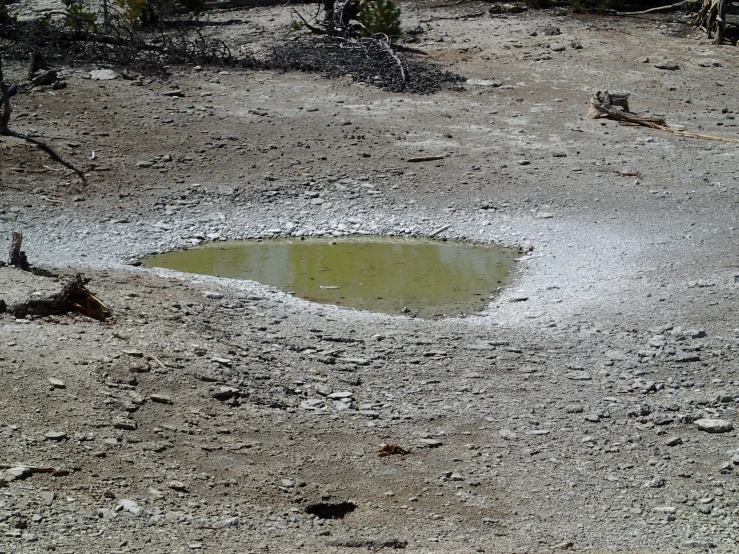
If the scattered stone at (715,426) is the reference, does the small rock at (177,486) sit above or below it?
above

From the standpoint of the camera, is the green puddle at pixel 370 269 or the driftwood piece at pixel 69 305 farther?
the green puddle at pixel 370 269

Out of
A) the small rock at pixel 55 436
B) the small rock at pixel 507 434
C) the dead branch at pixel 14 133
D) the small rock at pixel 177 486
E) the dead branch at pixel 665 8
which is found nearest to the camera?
the small rock at pixel 177 486

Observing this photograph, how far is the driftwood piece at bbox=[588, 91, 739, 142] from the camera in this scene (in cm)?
1125

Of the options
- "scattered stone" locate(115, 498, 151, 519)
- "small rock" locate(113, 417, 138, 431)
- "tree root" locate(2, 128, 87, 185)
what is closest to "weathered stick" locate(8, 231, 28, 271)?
"small rock" locate(113, 417, 138, 431)

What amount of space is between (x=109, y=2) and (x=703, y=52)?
9.85 m

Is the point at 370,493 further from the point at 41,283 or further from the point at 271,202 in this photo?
the point at 271,202

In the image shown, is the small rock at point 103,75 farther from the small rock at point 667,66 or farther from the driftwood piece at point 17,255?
the small rock at point 667,66

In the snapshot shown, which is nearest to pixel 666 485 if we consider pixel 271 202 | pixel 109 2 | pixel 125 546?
pixel 125 546

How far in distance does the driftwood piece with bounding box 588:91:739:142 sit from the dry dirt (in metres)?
0.17

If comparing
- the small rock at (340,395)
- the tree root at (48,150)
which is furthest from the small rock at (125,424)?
the tree root at (48,150)

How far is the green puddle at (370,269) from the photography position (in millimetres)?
7316

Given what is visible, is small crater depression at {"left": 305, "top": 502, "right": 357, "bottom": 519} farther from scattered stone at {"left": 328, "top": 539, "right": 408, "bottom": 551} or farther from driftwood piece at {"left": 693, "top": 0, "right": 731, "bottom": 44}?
driftwood piece at {"left": 693, "top": 0, "right": 731, "bottom": 44}

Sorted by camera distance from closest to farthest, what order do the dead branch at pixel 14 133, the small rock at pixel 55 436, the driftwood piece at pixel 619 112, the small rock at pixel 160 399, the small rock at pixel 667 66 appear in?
the small rock at pixel 55 436 < the small rock at pixel 160 399 < the dead branch at pixel 14 133 < the driftwood piece at pixel 619 112 < the small rock at pixel 667 66

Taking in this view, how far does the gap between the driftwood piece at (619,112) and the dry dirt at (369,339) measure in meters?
0.17
